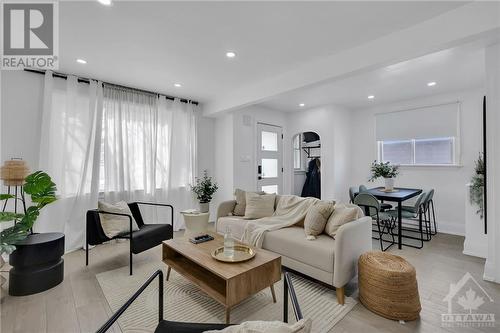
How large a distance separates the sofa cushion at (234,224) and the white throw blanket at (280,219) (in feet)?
0.40

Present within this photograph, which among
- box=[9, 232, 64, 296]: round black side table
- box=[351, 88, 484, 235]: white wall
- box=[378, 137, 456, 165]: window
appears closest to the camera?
box=[9, 232, 64, 296]: round black side table

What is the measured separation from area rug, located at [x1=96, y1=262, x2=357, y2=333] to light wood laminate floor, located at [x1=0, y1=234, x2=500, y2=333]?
9cm

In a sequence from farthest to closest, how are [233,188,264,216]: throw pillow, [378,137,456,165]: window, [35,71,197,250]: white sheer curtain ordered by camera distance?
[378,137,456,165]: window → [233,188,264,216]: throw pillow → [35,71,197,250]: white sheer curtain

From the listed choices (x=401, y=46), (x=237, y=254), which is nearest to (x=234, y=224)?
(x=237, y=254)

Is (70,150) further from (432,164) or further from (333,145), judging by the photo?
(432,164)

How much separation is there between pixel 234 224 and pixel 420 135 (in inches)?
160

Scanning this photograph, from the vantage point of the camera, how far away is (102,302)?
7.07ft

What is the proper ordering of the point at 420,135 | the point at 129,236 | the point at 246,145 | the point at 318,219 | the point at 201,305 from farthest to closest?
1. the point at 246,145
2. the point at 420,135
3. the point at 129,236
4. the point at 318,219
5. the point at 201,305

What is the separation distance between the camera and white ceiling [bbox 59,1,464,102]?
2.02 meters

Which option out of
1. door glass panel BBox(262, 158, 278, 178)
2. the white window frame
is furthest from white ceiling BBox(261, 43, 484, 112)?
door glass panel BBox(262, 158, 278, 178)

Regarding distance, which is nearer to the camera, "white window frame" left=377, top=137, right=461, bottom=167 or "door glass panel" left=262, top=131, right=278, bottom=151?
"white window frame" left=377, top=137, right=461, bottom=167

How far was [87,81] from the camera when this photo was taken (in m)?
3.61

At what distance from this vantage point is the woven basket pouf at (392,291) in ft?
6.14

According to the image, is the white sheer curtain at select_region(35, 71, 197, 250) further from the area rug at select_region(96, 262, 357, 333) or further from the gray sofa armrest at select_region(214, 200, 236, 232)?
the area rug at select_region(96, 262, 357, 333)
